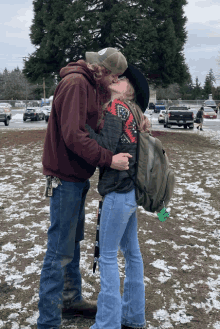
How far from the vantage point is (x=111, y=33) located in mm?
14742

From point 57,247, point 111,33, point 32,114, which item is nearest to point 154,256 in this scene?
point 57,247

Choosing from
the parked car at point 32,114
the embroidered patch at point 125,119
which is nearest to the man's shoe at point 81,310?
the embroidered patch at point 125,119

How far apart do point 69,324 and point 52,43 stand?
49.0ft

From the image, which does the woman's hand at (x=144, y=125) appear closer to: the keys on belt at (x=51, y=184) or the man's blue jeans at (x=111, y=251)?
the man's blue jeans at (x=111, y=251)

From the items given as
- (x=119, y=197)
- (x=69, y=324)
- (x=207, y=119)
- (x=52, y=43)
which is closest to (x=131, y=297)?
(x=69, y=324)

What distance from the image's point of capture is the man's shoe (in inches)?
101

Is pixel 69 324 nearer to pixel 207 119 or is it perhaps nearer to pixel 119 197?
pixel 119 197

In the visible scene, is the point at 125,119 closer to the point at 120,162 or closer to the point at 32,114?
the point at 120,162

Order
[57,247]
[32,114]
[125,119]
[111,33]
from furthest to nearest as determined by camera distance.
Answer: [32,114]
[111,33]
[57,247]
[125,119]

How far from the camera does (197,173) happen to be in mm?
8117

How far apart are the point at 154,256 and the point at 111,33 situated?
12.9 m

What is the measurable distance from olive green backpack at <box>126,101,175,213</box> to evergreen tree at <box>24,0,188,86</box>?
43.8 feet

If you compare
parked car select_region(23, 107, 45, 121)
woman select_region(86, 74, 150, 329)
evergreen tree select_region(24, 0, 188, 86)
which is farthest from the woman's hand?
parked car select_region(23, 107, 45, 121)

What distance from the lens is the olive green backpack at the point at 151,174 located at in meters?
2.16
